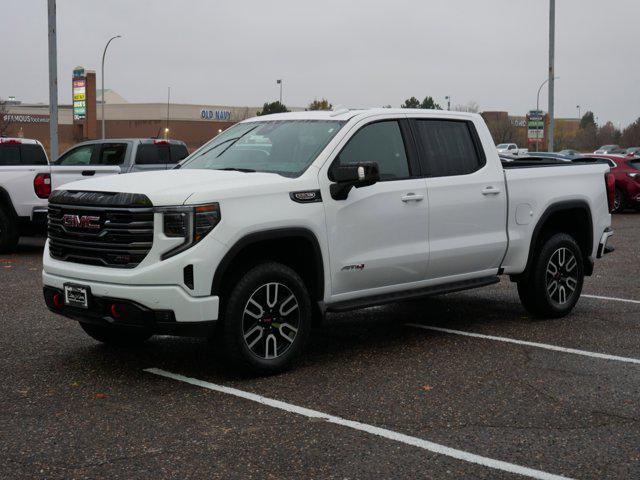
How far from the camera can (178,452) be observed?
16.1 ft

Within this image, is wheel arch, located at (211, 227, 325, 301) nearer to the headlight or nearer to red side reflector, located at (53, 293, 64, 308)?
the headlight

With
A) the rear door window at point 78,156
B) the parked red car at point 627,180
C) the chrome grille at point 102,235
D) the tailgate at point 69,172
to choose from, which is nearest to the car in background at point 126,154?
the rear door window at point 78,156

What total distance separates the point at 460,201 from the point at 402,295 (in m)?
1.03

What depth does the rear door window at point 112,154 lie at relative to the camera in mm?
17003

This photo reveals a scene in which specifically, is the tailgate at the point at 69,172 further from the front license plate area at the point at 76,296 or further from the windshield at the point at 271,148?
the front license plate area at the point at 76,296

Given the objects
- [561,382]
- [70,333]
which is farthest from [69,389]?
[561,382]

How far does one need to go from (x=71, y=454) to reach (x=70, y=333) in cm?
337

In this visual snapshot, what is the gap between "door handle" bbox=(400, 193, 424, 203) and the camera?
727 centimetres

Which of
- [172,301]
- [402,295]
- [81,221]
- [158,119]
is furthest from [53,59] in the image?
[158,119]

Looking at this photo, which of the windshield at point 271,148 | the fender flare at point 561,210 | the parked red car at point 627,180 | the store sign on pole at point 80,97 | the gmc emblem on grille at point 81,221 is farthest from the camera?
the store sign on pole at point 80,97

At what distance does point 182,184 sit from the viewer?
6301 mm

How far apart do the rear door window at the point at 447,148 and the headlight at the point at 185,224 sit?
7.60 ft

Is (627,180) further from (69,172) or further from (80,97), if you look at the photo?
(80,97)

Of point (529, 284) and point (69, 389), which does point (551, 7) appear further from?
point (69, 389)
